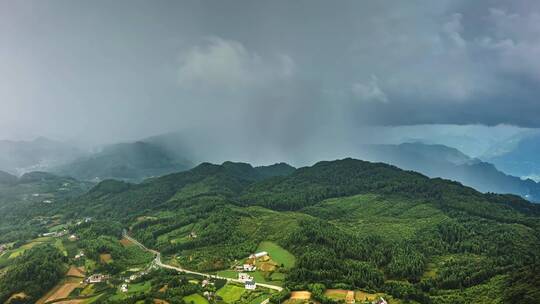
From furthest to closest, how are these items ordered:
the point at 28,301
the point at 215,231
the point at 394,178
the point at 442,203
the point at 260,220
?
the point at 394,178
the point at 442,203
the point at 260,220
the point at 215,231
the point at 28,301

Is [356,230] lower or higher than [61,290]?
higher

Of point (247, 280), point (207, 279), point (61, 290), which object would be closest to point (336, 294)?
point (247, 280)

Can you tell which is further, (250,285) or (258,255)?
(258,255)

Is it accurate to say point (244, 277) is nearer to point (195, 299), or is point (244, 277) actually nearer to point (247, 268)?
point (247, 268)

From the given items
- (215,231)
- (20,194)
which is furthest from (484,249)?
(20,194)

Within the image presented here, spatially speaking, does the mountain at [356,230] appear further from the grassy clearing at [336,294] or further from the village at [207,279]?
the village at [207,279]

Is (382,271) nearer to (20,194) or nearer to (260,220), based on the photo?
(260,220)

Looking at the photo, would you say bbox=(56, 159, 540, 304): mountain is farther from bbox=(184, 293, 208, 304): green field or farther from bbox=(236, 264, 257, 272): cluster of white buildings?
bbox=(184, 293, 208, 304): green field
